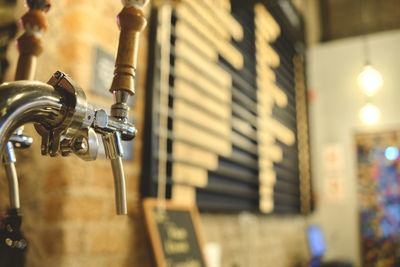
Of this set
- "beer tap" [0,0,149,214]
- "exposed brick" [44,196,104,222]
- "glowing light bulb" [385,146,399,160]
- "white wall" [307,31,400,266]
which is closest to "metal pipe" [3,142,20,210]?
"beer tap" [0,0,149,214]

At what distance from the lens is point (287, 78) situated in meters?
3.94

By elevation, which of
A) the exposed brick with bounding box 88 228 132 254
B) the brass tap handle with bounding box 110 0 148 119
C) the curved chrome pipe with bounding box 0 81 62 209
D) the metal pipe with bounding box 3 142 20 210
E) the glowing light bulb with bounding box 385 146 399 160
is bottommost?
the exposed brick with bounding box 88 228 132 254

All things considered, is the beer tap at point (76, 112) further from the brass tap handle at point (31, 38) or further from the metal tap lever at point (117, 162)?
the brass tap handle at point (31, 38)

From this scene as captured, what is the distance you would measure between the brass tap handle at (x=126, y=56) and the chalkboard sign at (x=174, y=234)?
978 millimetres

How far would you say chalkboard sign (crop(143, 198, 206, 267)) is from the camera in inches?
54.2

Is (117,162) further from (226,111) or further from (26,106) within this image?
(226,111)

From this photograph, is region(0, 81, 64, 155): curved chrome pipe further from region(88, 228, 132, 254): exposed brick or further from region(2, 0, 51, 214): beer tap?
region(88, 228, 132, 254): exposed brick

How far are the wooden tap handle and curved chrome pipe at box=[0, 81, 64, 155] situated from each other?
78 mm

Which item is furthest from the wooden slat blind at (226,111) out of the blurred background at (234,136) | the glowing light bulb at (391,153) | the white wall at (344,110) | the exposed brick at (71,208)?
the glowing light bulb at (391,153)

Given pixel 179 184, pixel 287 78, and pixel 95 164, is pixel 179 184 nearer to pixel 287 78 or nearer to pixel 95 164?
pixel 95 164

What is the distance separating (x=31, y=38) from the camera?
57 centimetres

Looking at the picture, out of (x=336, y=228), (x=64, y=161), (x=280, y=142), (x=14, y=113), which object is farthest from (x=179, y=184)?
(x=336, y=228)

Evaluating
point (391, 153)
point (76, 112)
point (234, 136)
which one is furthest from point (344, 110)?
point (76, 112)

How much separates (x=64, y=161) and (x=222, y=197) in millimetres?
1265
